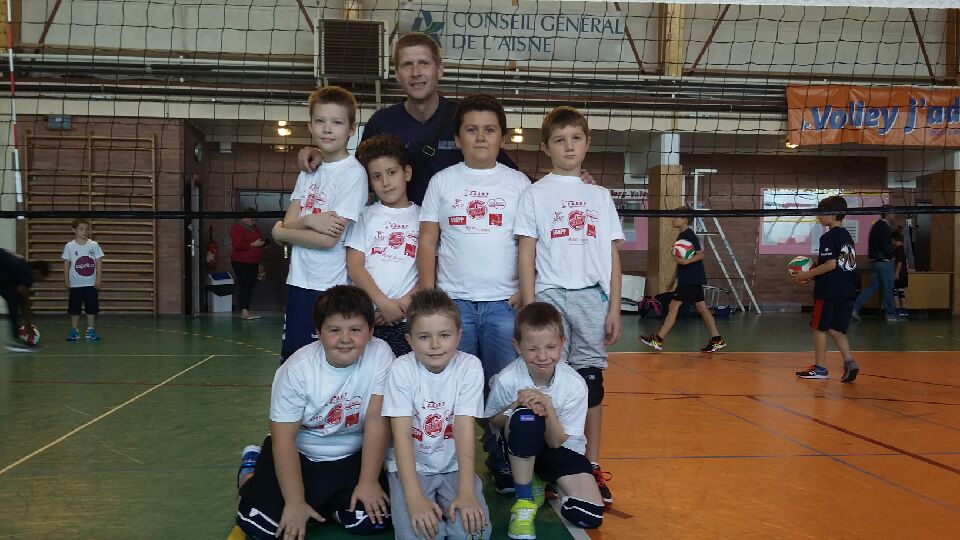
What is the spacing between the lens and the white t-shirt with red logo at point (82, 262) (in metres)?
7.97

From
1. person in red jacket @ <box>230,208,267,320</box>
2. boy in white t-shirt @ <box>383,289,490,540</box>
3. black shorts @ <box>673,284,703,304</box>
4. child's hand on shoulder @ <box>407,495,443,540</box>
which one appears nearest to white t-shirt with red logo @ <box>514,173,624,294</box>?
boy in white t-shirt @ <box>383,289,490,540</box>

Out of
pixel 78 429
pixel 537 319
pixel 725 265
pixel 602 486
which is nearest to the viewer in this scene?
pixel 537 319

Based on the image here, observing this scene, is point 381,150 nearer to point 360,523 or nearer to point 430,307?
point 430,307

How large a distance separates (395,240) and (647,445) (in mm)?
1557

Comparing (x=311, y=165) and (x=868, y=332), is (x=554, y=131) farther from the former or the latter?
(x=868, y=332)

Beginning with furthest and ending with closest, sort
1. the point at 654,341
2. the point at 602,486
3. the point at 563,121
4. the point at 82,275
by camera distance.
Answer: the point at 82,275 → the point at 654,341 → the point at 563,121 → the point at 602,486

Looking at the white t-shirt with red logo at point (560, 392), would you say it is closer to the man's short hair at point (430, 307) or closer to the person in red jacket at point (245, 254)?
the man's short hair at point (430, 307)

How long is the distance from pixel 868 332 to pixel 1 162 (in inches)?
463

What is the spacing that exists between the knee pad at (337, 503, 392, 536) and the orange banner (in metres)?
10.0

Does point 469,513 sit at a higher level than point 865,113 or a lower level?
lower

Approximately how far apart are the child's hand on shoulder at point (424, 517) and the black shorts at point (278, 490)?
0.99ft

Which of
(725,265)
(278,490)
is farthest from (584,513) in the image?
(725,265)

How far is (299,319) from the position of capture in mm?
2787

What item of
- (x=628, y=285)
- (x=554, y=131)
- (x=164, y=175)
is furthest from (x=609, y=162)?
(x=554, y=131)
